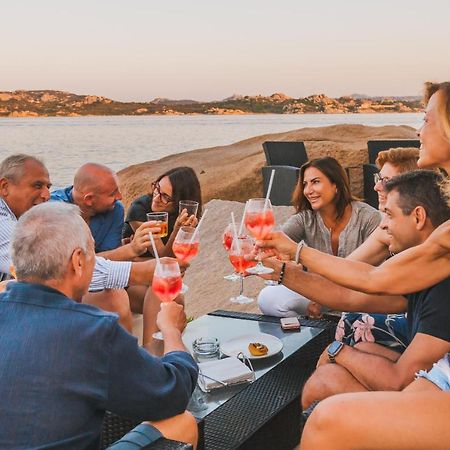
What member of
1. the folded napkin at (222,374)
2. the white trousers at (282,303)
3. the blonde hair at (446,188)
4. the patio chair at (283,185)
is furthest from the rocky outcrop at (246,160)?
the folded napkin at (222,374)

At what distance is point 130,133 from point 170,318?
3072cm

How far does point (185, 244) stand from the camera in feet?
10.5

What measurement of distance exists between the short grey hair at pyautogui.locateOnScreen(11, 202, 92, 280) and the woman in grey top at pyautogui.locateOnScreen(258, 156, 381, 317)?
2787 mm

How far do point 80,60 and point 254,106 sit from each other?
671 cm

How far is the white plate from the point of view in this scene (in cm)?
272

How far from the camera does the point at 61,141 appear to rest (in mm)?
24703

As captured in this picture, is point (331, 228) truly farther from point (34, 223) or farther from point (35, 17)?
point (35, 17)

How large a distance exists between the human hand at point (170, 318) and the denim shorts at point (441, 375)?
2.81 ft

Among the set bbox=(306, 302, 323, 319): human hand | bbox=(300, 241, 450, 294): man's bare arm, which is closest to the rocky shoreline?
bbox=(306, 302, 323, 319): human hand

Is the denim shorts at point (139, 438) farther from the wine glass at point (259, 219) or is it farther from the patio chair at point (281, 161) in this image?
the patio chair at point (281, 161)

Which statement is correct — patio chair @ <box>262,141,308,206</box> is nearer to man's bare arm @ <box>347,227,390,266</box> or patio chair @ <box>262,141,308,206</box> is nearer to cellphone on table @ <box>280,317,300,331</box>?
man's bare arm @ <box>347,227,390,266</box>

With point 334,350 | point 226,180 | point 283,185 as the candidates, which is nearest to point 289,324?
point 334,350

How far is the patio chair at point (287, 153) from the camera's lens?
10.0 metres

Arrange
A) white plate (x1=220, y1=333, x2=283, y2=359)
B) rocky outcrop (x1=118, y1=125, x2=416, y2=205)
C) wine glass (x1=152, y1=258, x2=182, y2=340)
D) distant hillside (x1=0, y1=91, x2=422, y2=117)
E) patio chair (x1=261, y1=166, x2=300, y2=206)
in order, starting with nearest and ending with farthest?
1. wine glass (x1=152, y1=258, x2=182, y2=340)
2. white plate (x1=220, y1=333, x2=283, y2=359)
3. patio chair (x1=261, y1=166, x2=300, y2=206)
4. rocky outcrop (x1=118, y1=125, x2=416, y2=205)
5. distant hillside (x1=0, y1=91, x2=422, y2=117)
